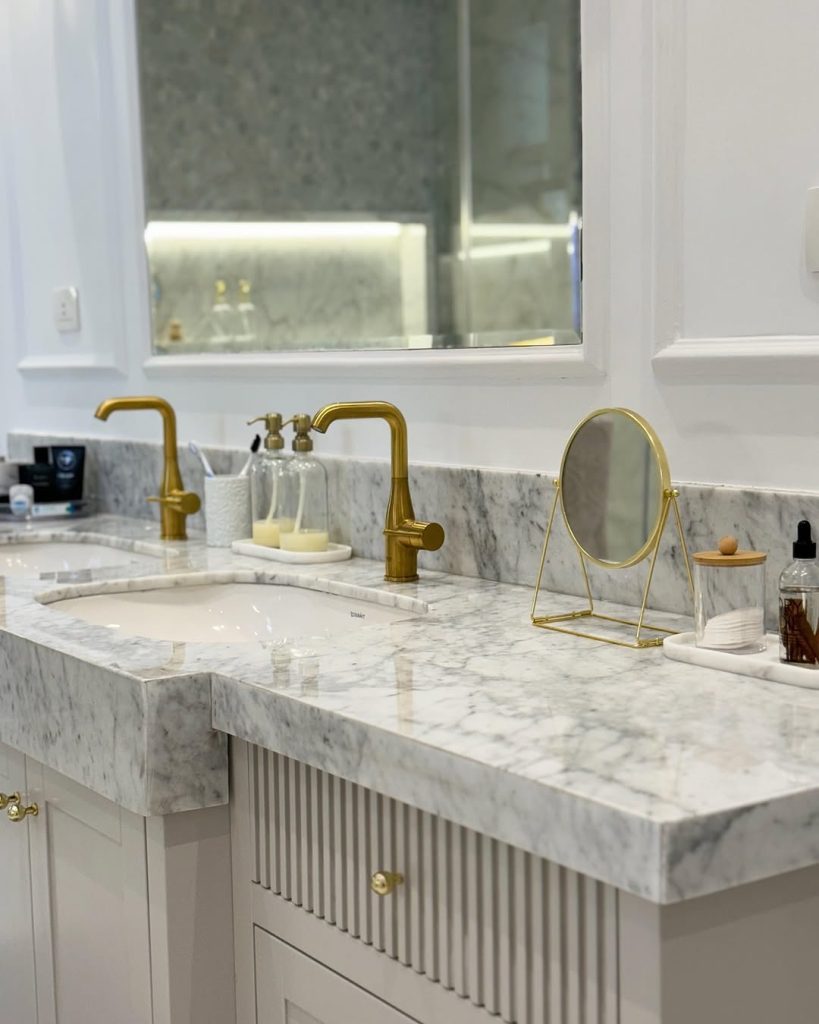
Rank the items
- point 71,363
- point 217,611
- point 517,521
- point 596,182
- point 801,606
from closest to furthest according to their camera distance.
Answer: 1. point 801,606
2. point 596,182
3. point 517,521
4. point 217,611
5. point 71,363

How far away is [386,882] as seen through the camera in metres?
A: 0.99

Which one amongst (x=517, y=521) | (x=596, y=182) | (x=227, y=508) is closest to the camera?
(x=596, y=182)

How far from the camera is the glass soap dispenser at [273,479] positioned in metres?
1.76

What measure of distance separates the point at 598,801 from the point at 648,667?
345 mm

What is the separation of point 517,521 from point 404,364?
32 cm

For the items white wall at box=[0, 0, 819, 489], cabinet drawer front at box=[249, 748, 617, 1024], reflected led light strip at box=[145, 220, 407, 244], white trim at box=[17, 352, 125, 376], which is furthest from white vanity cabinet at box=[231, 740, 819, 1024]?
white trim at box=[17, 352, 125, 376]

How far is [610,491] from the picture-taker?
125 cm

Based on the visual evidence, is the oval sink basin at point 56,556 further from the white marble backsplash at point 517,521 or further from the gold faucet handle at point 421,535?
the gold faucet handle at point 421,535

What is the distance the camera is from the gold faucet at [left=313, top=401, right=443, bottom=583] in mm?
1516

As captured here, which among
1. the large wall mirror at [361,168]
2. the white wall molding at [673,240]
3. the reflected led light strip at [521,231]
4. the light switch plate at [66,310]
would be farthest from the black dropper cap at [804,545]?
the light switch plate at [66,310]

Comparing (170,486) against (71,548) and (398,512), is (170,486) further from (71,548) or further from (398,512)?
(398,512)

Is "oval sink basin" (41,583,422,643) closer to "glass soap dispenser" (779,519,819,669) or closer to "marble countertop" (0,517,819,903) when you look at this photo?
"marble countertop" (0,517,819,903)

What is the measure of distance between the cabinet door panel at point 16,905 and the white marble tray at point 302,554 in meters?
0.44

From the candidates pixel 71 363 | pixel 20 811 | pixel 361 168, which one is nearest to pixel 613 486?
pixel 20 811
